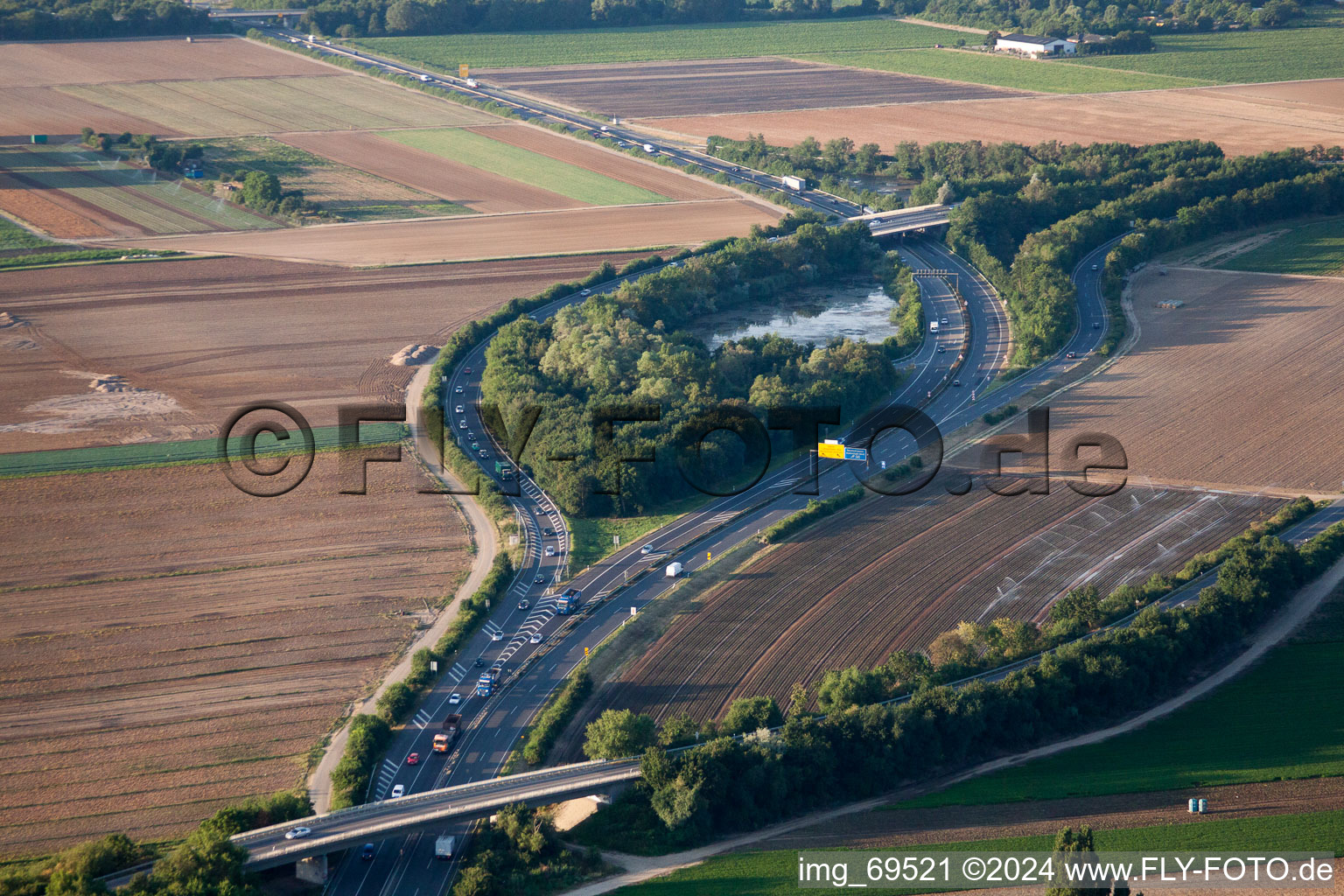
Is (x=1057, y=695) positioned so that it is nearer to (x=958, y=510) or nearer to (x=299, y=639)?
(x=958, y=510)

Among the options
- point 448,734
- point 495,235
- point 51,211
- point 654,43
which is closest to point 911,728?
point 448,734

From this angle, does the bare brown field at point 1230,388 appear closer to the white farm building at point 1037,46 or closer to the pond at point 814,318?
the pond at point 814,318

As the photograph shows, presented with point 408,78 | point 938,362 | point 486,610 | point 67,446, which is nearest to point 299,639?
point 486,610

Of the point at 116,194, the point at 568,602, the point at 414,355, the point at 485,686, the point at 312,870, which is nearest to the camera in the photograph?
the point at 312,870

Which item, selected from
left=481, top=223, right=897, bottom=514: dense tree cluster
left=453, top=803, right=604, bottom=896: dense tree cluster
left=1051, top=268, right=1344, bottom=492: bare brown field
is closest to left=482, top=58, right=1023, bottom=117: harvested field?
left=481, top=223, right=897, bottom=514: dense tree cluster

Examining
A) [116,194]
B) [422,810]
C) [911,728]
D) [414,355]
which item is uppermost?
[116,194]

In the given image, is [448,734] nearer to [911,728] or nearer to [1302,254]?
[911,728]

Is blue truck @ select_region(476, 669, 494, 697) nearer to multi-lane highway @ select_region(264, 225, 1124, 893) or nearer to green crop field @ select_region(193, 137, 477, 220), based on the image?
multi-lane highway @ select_region(264, 225, 1124, 893)
